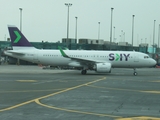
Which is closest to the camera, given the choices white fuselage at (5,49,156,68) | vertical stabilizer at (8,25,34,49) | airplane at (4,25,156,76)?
airplane at (4,25,156,76)

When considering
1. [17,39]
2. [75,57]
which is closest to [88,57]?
[75,57]

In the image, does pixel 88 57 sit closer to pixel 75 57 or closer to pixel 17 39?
pixel 75 57

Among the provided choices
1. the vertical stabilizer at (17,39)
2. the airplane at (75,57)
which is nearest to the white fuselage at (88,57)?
the airplane at (75,57)

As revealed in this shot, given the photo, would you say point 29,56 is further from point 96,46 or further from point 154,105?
point 96,46

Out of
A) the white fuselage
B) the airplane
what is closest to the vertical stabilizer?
the airplane

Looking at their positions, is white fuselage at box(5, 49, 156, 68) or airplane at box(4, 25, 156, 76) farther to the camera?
white fuselage at box(5, 49, 156, 68)

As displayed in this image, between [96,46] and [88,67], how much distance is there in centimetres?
4071

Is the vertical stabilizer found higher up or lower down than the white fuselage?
higher up

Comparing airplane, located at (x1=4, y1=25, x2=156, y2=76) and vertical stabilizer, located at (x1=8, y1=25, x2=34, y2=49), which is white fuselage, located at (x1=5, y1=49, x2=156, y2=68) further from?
vertical stabilizer, located at (x1=8, y1=25, x2=34, y2=49)

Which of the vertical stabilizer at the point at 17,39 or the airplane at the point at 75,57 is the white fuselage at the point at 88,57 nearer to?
the airplane at the point at 75,57

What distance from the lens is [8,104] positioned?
1370cm

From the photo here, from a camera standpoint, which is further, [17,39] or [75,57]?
[17,39]

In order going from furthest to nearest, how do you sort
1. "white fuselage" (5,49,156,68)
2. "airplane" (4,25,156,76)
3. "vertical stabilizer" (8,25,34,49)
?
"vertical stabilizer" (8,25,34,49) → "white fuselage" (5,49,156,68) → "airplane" (4,25,156,76)

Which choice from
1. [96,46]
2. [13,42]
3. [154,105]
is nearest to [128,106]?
[154,105]
